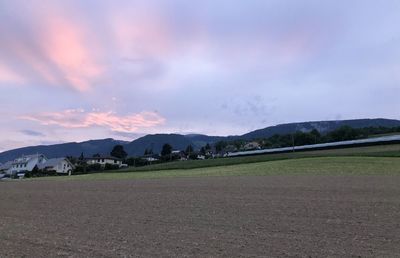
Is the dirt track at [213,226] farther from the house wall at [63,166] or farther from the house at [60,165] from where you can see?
the house at [60,165]

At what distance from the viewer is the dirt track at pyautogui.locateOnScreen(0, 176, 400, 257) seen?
13.7 meters

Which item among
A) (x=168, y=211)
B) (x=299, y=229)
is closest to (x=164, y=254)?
(x=299, y=229)

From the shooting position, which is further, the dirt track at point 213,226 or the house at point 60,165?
the house at point 60,165

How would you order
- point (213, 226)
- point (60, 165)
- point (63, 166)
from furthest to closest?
point (63, 166) → point (60, 165) → point (213, 226)

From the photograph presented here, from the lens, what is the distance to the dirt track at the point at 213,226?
13695 millimetres

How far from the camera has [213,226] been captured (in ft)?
59.5

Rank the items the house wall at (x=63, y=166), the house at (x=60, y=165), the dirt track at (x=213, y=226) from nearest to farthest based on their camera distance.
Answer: the dirt track at (x=213, y=226), the house wall at (x=63, y=166), the house at (x=60, y=165)

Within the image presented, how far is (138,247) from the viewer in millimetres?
14188

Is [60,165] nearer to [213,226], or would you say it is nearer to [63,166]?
[63,166]

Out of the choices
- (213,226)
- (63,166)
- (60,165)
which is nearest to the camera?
(213,226)

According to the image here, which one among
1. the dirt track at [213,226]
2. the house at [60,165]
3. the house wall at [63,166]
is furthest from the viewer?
the house at [60,165]

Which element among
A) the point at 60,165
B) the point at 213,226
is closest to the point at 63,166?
the point at 60,165

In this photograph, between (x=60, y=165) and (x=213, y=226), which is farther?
(x=60, y=165)

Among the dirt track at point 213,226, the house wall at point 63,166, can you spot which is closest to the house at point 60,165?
the house wall at point 63,166
